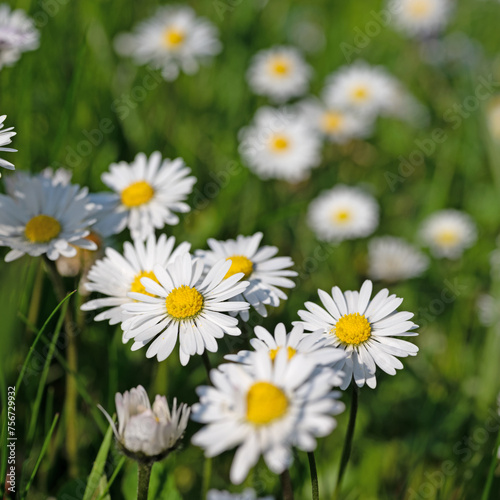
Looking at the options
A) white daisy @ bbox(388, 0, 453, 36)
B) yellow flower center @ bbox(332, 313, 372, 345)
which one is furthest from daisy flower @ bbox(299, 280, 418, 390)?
white daisy @ bbox(388, 0, 453, 36)

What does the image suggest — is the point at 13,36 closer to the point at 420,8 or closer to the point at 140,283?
the point at 140,283

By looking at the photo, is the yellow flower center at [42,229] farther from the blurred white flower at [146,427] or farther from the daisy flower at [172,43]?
the daisy flower at [172,43]

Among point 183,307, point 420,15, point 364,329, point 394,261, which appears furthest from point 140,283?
point 420,15

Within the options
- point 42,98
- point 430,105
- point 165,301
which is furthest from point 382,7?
point 165,301

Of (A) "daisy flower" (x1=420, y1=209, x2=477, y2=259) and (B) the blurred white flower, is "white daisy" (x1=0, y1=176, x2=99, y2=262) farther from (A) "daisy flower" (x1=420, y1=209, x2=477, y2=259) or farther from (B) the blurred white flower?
(A) "daisy flower" (x1=420, y1=209, x2=477, y2=259)

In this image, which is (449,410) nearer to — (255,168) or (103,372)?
(103,372)

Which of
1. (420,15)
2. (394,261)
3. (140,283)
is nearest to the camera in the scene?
(140,283)
